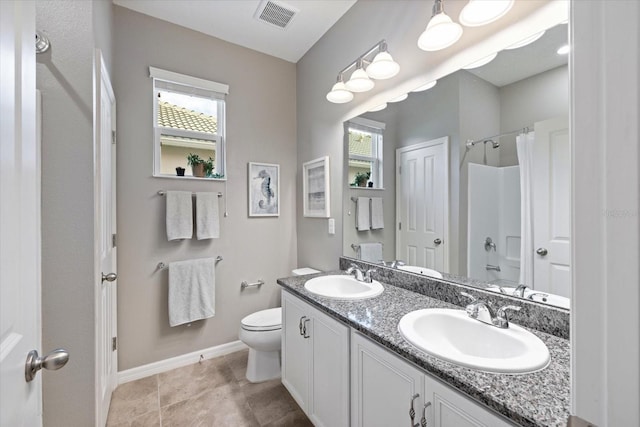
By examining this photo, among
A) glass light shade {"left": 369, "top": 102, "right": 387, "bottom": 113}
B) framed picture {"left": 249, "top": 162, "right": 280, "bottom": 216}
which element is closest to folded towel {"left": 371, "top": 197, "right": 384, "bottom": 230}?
A: glass light shade {"left": 369, "top": 102, "right": 387, "bottom": 113}

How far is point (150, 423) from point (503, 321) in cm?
208

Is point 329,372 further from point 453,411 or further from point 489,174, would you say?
point 489,174

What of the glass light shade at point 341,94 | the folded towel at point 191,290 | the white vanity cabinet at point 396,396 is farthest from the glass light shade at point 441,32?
the folded towel at point 191,290

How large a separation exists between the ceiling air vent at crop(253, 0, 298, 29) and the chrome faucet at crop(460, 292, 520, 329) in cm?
235

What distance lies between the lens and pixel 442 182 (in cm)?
153

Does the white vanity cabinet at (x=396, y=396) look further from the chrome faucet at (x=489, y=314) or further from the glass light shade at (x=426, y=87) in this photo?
the glass light shade at (x=426, y=87)

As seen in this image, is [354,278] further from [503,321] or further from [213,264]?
[213,264]

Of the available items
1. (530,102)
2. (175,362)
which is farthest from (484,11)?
(175,362)

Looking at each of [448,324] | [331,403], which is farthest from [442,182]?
[331,403]

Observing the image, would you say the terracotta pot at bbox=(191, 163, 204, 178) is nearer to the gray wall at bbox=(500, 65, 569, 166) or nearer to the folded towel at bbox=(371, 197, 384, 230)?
the folded towel at bbox=(371, 197, 384, 230)

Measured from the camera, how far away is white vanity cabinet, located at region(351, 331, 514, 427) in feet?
2.53

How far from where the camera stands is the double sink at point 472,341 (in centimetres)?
81

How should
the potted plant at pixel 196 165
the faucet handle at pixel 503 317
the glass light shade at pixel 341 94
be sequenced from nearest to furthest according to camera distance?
the faucet handle at pixel 503 317
the glass light shade at pixel 341 94
the potted plant at pixel 196 165

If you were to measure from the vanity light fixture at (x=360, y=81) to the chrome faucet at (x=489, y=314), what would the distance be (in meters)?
1.43
